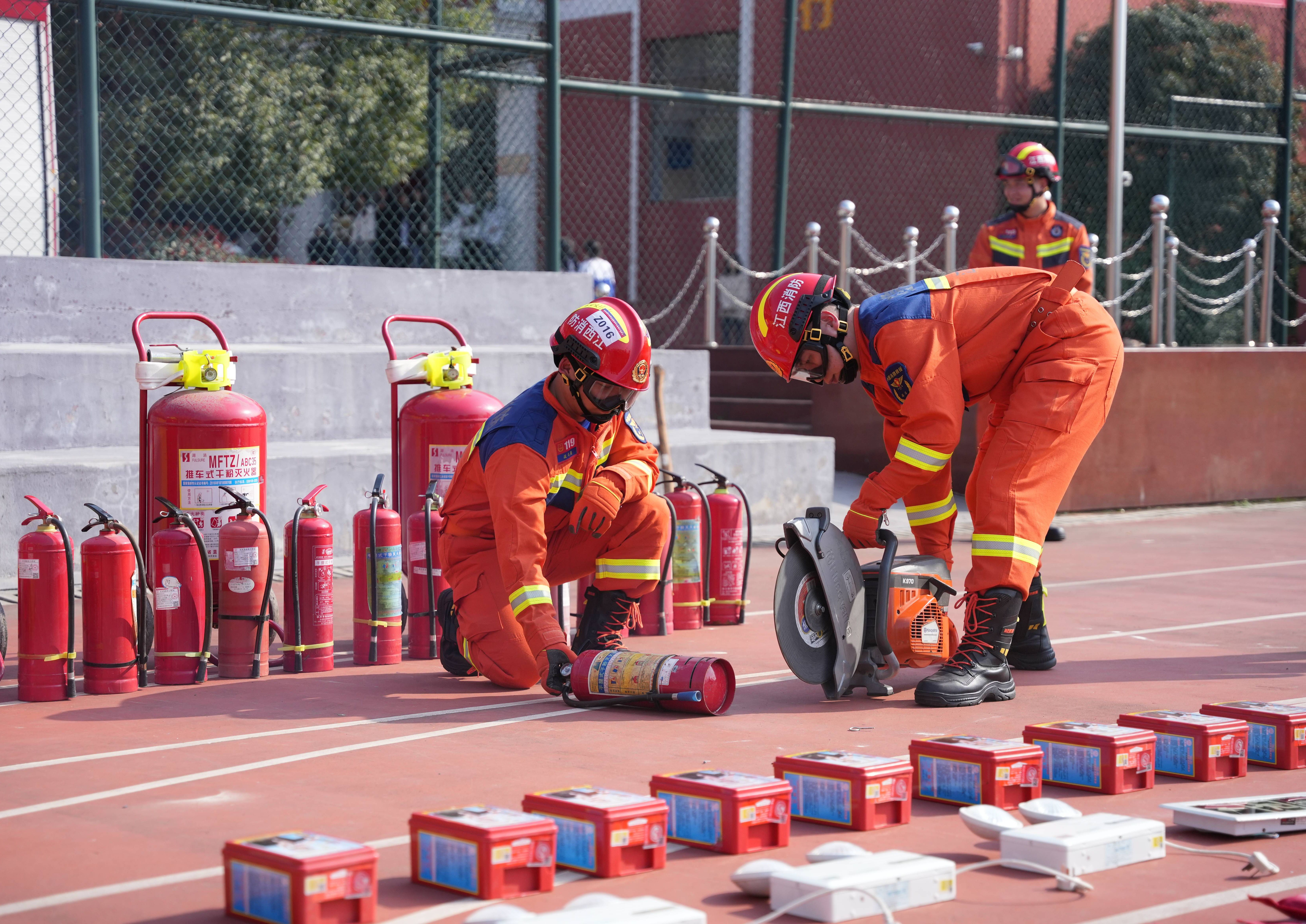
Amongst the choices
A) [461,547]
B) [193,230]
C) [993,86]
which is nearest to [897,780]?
[461,547]

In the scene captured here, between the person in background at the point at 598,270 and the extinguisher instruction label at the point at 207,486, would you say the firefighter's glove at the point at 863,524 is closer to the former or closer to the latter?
the extinguisher instruction label at the point at 207,486

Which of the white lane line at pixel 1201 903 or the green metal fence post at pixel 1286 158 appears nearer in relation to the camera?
the white lane line at pixel 1201 903

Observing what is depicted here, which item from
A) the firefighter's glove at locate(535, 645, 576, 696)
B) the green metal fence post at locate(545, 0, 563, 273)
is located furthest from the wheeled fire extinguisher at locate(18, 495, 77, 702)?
the green metal fence post at locate(545, 0, 563, 273)

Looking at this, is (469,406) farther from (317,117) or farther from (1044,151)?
(317,117)

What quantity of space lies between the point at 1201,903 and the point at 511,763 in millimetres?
2361

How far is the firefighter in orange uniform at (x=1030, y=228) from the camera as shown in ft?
37.6

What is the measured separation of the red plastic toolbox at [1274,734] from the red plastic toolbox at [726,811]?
199 cm

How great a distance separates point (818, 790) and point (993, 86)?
18179 mm

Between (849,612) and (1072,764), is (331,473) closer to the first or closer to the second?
(849,612)

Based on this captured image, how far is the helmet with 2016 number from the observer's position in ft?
21.0

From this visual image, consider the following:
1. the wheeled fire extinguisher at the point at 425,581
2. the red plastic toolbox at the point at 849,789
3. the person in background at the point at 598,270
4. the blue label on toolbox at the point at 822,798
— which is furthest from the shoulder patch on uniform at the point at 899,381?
the person in background at the point at 598,270

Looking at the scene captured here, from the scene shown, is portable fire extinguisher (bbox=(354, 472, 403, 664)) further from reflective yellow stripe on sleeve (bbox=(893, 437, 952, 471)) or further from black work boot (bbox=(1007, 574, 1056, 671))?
black work boot (bbox=(1007, 574, 1056, 671))

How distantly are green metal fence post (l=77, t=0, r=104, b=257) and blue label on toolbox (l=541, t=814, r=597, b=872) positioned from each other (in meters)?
8.71

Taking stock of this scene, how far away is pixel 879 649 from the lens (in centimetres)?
659
